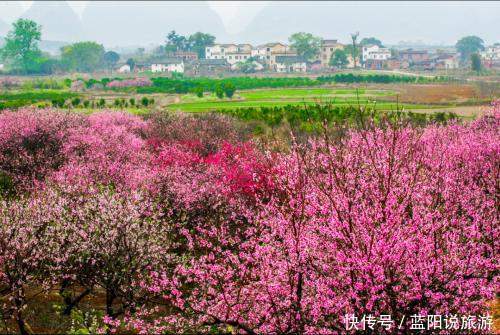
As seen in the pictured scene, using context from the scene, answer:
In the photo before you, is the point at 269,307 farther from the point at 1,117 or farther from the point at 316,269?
the point at 1,117

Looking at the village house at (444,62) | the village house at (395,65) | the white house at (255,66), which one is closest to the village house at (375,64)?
the village house at (395,65)

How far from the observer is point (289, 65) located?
181750 millimetres

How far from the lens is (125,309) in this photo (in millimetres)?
14617

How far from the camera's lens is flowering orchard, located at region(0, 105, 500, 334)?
10.9 metres

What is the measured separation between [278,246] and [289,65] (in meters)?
173

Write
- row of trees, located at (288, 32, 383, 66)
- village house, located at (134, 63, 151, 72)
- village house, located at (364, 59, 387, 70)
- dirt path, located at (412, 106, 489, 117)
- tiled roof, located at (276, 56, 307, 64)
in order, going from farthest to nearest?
village house, located at (364, 59, 387, 70) → village house, located at (134, 63, 151, 72) → tiled roof, located at (276, 56, 307, 64) → row of trees, located at (288, 32, 383, 66) → dirt path, located at (412, 106, 489, 117)

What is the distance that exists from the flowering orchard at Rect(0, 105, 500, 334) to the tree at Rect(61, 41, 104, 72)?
166 metres

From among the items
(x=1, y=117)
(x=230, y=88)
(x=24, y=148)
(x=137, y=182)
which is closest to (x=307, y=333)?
(x=137, y=182)

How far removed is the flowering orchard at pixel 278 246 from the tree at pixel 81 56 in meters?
166

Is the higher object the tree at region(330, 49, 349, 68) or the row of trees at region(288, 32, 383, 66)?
the row of trees at region(288, 32, 383, 66)

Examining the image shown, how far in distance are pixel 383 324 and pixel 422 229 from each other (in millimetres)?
2296

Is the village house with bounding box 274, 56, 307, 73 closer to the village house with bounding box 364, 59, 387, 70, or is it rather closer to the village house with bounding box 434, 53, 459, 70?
the village house with bounding box 364, 59, 387, 70

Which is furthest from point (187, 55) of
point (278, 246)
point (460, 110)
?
point (278, 246)

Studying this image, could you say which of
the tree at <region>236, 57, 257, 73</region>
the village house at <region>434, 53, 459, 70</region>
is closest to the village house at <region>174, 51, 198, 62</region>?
the tree at <region>236, 57, 257, 73</region>
